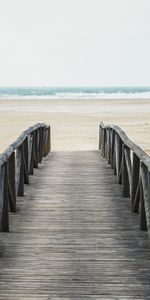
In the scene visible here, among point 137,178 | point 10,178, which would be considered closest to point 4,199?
point 10,178

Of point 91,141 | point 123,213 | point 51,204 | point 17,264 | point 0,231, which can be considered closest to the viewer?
point 17,264

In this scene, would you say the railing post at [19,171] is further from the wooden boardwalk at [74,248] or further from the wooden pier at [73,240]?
the wooden boardwalk at [74,248]

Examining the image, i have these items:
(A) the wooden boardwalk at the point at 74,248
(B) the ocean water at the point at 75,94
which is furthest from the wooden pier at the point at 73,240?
(B) the ocean water at the point at 75,94

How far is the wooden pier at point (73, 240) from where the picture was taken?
4648 mm

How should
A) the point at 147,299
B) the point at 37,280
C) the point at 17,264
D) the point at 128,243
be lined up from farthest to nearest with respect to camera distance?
the point at 128,243
the point at 17,264
the point at 37,280
the point at 147,299

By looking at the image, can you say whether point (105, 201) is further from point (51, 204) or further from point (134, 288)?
point (134, 288)

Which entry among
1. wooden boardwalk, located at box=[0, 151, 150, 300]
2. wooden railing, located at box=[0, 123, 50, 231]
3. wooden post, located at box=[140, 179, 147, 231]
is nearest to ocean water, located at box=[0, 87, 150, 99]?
wooden railing, located at box=[0, 123, 50, 231]

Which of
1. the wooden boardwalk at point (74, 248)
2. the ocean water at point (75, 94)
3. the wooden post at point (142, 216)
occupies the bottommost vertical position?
the ocean water at point (75, 94)

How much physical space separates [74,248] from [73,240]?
295 millimetres

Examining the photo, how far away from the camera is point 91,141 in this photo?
73.8 ft

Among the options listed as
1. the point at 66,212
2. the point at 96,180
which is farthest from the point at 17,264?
the point at 96,180

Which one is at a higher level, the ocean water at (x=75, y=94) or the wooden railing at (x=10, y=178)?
the wooden railing at (x=10, y=178)

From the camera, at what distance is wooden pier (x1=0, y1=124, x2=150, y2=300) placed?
4648mm

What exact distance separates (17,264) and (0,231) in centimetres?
119
